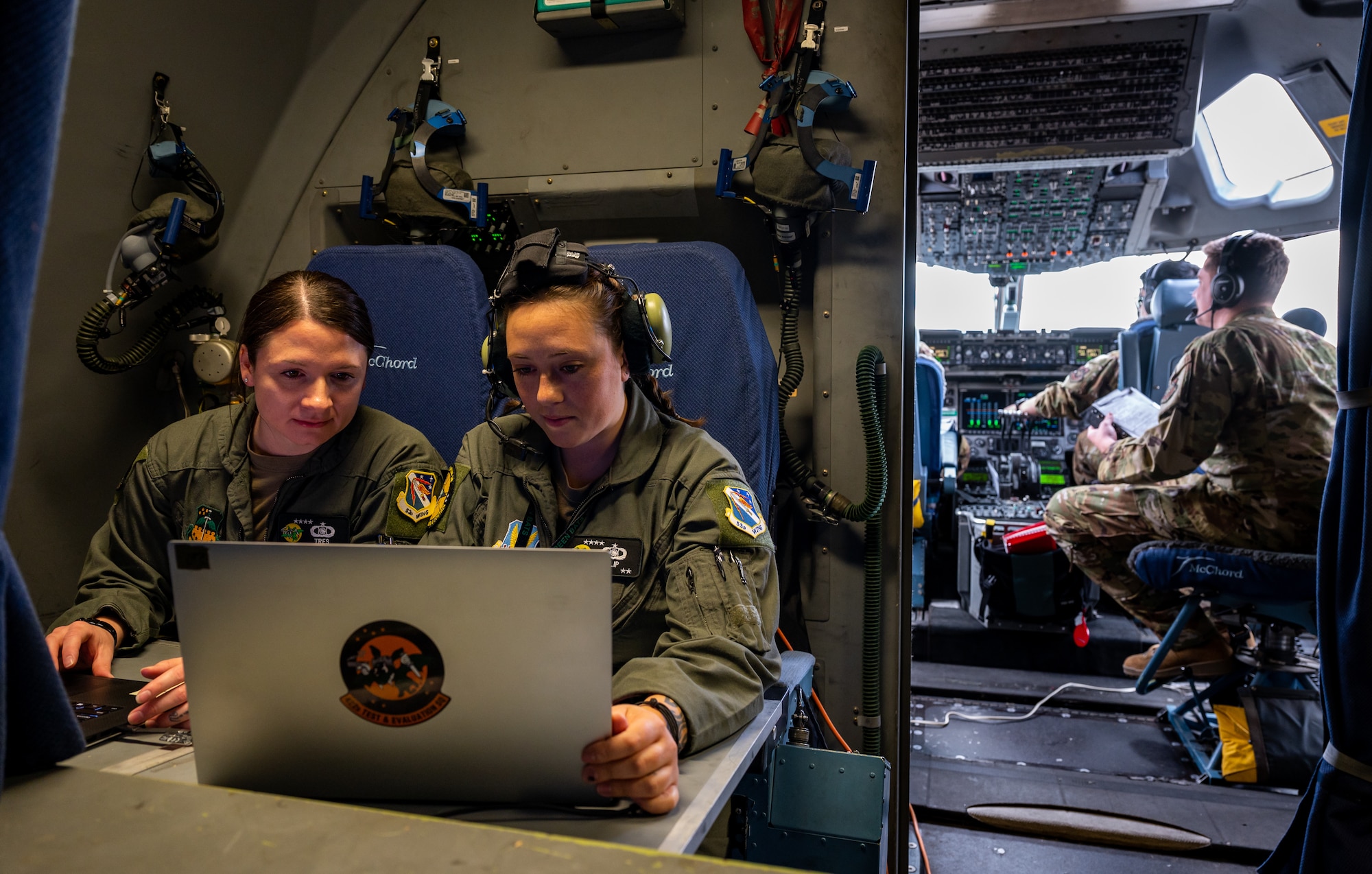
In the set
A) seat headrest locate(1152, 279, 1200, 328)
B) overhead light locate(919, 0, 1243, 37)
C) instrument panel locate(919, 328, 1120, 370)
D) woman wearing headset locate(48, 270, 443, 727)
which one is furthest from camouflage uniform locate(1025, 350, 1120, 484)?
woman wearing headset locate(48, 270, 443, 727)

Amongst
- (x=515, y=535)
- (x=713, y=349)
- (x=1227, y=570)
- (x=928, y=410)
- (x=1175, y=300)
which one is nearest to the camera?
(x=515, y=535)

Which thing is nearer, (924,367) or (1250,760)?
(1250,760)

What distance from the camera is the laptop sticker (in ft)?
4.17

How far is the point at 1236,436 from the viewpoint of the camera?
9.62 ft

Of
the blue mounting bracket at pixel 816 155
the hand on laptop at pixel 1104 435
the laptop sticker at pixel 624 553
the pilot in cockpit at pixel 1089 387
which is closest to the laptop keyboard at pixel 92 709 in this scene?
the laptop sticker at pixel 624 553

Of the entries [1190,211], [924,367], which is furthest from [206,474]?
[1190,211]

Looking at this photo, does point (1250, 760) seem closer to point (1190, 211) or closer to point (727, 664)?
point (727, 664)

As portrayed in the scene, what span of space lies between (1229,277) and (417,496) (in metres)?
2.96

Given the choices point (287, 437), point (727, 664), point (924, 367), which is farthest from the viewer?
point (924, 367)

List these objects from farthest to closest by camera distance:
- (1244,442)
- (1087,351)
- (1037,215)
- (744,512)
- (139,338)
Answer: (1087,351), (1037,215), (1244,442), (139,338), (744,512)

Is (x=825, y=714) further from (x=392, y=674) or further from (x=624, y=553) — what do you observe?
(x=392, y=674)

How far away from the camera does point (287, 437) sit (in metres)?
1.54

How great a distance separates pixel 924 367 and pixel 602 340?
2792 millimetres

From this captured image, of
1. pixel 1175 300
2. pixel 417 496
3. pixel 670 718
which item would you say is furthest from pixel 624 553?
pixel 1175 300
